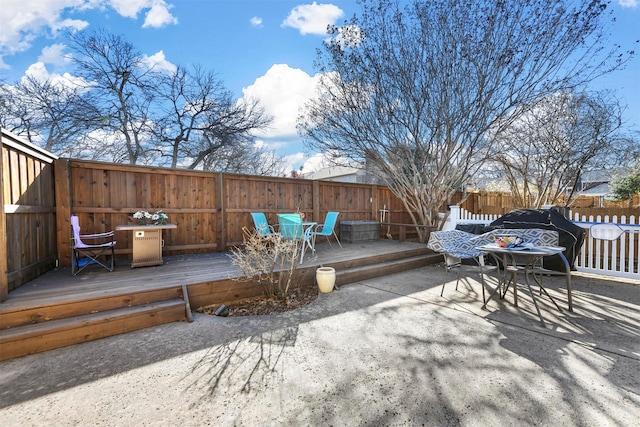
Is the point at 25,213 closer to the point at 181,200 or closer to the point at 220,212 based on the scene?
the point at 181,200

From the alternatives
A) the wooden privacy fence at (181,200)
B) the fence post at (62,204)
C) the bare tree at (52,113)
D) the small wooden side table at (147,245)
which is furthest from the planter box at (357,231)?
the bare tree at (52,113)

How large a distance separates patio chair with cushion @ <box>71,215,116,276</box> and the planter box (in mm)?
4814

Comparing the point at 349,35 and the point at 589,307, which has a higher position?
the point at 349,35

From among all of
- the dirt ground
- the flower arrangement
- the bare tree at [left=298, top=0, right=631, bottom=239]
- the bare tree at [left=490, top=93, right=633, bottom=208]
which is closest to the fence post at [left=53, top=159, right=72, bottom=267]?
the flower arrangement

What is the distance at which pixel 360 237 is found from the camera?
23.6 feet

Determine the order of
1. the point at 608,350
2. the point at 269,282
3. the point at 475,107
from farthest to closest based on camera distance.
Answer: the point at 475,107
the point at 269,282
the point at 608,350

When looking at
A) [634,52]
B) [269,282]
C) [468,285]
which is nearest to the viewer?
[269,282]

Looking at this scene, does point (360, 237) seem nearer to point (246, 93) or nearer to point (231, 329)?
point (231, 329)

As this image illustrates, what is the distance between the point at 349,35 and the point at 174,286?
243 inches

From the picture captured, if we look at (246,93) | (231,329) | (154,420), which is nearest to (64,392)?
(154,420)

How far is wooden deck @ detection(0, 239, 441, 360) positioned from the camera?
239cm

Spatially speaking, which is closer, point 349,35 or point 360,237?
point 349,35

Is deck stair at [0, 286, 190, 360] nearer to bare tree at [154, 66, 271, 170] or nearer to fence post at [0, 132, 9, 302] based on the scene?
fence post at [0, 132, 9, 302]

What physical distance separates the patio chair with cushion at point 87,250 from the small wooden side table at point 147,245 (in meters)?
0.28
